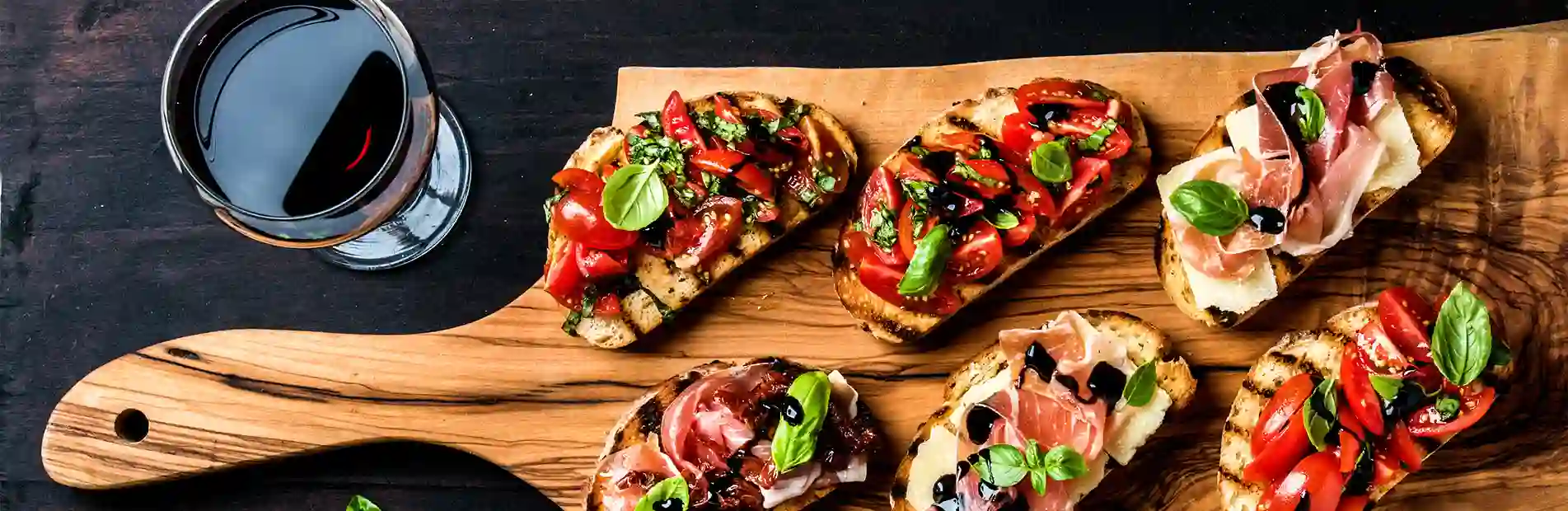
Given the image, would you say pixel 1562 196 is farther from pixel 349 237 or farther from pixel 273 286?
pixel 273 286

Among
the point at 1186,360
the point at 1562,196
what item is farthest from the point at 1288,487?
the point at 1562,196

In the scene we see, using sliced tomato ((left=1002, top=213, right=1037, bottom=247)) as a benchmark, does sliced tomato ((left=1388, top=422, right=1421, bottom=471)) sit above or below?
below

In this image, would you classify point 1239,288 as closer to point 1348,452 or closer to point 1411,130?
point 1348,452

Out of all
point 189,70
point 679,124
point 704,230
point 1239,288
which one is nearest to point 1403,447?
point 1239,288

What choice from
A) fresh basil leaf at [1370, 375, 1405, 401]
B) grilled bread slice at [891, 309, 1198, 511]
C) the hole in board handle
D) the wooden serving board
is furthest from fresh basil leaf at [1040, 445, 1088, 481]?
the hole in board handle

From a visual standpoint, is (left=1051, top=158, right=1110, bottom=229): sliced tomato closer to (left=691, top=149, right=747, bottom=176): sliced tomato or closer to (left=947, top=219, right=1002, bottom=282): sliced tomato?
(left=947, top=219, right=1002, bottom=282): sliced tomato

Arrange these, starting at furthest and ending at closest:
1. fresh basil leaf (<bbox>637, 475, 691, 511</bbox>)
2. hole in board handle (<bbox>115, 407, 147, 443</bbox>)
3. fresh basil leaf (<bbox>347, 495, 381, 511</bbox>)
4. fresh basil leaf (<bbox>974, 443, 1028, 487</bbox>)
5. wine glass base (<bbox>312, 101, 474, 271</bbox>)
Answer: wine glass base (<bbox>312, 101, 474, 271</bbox>), hole in board handle (<bbox>115, 407, 147, 443</bbox>), fresh basil leaf (<bbox>347, 495, 381, 511</bbox>), fresh basil leaf (<bbox>637, 475, 691, 511</bbox>), fresh basil leaf (<bbox>974, 443, 1028, 487</bbox>)
